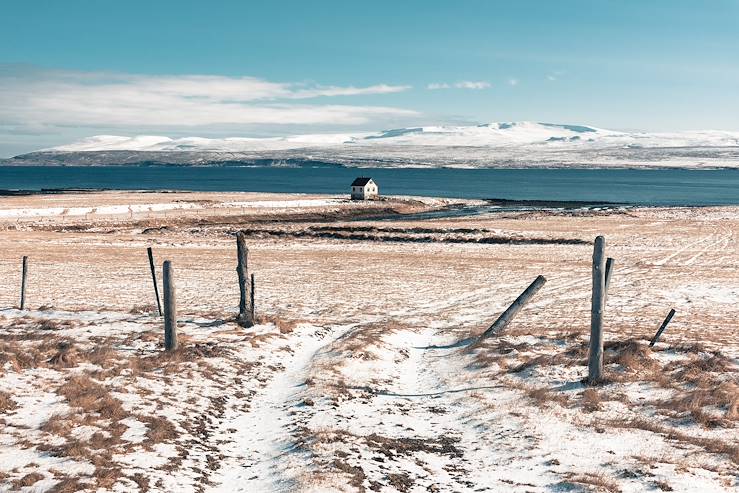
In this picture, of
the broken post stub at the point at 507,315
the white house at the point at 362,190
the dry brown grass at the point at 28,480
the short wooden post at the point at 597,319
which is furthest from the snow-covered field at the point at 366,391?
the white house at the point at 362,190

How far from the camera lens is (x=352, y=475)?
10086mm

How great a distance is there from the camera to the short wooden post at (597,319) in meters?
14.0

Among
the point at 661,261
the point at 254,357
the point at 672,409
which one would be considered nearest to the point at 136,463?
the point at 254,357

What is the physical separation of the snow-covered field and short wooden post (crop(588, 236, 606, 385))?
1.54ft

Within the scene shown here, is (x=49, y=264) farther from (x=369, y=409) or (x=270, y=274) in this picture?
(x=369, y=409)

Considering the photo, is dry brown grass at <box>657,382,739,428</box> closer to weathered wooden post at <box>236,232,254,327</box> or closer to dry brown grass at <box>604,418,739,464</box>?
dry brown grass at <box>604,418,739,464</box>

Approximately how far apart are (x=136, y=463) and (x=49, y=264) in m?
33.4

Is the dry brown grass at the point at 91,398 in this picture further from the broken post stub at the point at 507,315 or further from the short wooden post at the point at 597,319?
the broken post stub at the point at 507,315

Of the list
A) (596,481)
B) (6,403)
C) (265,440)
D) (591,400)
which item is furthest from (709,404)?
(6,403)

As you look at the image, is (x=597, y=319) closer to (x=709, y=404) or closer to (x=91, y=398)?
(x=709, y=404)

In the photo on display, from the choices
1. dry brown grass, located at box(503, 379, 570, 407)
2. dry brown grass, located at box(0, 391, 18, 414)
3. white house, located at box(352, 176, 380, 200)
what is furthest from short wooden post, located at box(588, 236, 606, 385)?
white house, located at box(352, 176, 380, 200)

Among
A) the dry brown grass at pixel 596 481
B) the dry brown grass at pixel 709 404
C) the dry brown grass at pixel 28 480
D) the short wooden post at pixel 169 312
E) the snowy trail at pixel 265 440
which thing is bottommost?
the snowy trail at pixel 265 440

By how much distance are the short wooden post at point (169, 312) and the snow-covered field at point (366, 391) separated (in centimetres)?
41

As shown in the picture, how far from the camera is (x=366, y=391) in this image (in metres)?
14.5
